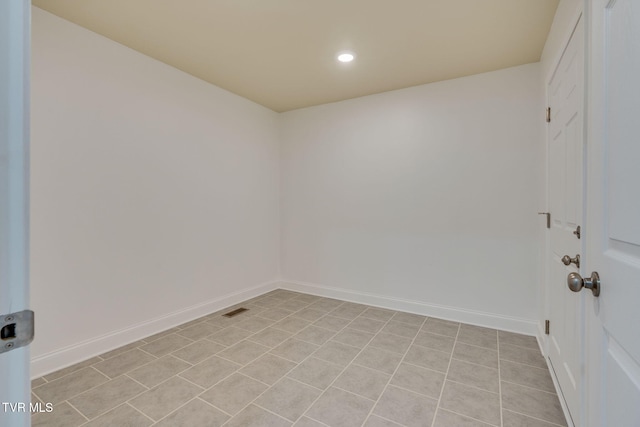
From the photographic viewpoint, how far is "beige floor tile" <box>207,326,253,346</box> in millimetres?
2613

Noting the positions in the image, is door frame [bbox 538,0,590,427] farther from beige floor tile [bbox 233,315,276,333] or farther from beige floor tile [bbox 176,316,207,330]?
beige floor tile [bbox 176,316,207,330]

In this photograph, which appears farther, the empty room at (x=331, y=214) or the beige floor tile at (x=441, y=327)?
the beige floor tile at (x=441, y=327)

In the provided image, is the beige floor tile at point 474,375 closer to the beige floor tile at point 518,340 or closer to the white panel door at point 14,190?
the beige floor tile at point 518,340

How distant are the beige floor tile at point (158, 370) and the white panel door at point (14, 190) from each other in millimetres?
1803

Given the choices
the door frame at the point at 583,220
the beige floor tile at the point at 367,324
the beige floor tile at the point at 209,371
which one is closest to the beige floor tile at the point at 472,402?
the door frame at the point at 583,220

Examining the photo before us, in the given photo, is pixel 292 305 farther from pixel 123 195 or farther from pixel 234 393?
pixel 123 195

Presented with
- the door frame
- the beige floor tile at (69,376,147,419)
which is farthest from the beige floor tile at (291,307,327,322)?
the door frame

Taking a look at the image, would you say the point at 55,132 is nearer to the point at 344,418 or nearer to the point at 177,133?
the point at 177,133

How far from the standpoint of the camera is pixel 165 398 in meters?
1.84

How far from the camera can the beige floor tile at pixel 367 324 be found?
288 centimetres

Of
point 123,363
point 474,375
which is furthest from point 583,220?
point 123,363

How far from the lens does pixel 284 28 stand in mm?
2229

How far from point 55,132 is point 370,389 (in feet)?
9.54

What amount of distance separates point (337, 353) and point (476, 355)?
3.75ft
